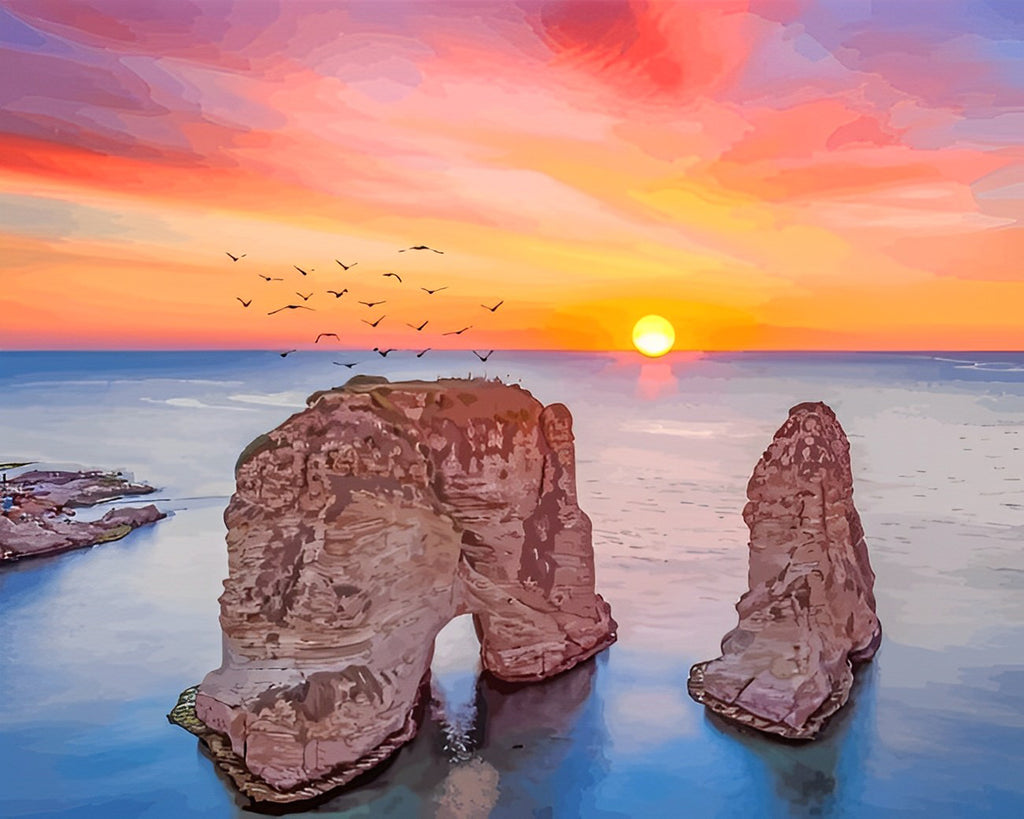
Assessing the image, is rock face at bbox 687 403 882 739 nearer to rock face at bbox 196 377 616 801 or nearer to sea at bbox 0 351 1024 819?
sea at bbox 0 351 1024 819

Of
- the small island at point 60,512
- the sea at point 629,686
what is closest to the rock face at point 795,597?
the sea at point 629,686

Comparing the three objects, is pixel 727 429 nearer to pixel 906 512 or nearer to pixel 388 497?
pixel 906 512

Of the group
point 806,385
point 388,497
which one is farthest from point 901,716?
point 806,385

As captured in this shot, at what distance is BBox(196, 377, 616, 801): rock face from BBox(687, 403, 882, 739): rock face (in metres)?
6.19

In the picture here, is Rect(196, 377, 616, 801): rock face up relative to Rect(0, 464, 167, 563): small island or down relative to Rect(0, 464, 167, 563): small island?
up

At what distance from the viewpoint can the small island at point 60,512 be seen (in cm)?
3062

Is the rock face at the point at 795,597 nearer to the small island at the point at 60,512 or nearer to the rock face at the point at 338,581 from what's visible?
the rock face at the point at 338,581

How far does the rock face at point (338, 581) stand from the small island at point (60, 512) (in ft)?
62.8

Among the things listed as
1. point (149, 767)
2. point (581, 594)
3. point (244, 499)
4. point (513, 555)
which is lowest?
point (149, 767)

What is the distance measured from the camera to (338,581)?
15.0 m

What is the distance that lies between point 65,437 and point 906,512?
64039 millimetres

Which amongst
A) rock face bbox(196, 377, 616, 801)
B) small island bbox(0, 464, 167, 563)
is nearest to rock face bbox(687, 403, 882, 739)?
rock face bbox(196, 377, 616, 801)

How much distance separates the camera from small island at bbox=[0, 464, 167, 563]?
30.6 meters

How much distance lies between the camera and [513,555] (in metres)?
19.4
